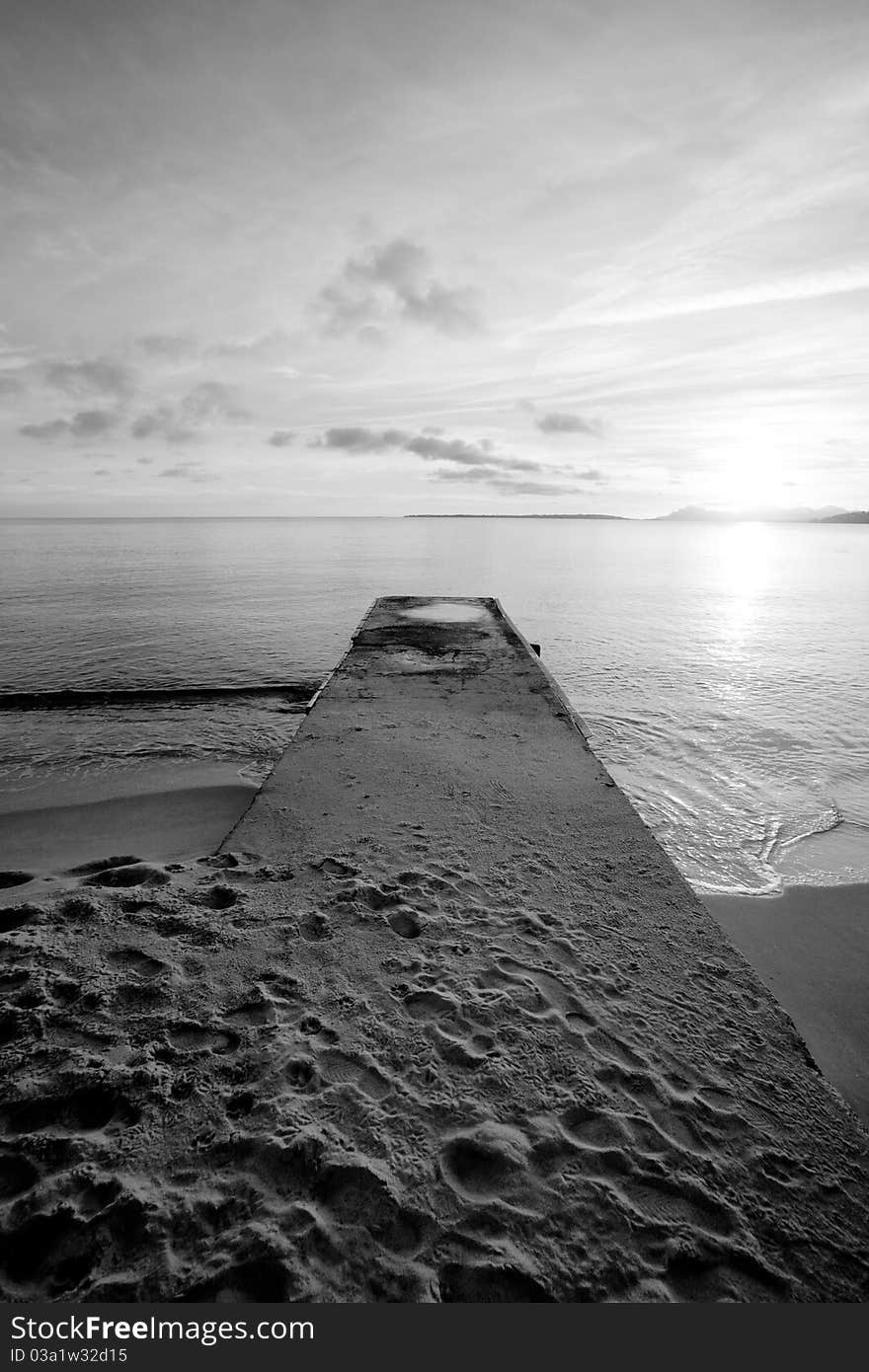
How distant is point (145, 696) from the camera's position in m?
12.9

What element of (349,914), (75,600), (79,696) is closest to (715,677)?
(349,914)

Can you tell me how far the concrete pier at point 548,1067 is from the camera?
2.01 m

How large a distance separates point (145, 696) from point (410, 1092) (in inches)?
484

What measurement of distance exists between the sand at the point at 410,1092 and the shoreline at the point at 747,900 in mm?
986

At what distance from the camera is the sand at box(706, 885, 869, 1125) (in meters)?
4.12

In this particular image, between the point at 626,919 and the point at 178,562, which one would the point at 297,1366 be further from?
the point at 178,562

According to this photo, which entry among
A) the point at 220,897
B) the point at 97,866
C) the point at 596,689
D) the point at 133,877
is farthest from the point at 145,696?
the point at 596,689

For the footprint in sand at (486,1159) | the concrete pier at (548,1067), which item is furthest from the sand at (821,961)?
the footprint in sand at (486,1159)

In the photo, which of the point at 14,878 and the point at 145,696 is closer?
the point at 14,878

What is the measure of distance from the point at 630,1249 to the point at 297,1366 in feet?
3.73

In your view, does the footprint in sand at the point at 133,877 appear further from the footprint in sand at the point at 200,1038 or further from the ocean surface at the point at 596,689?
the ocean surface at the point at 596,689

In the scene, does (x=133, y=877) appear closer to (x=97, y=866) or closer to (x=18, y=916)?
(x=18, y=916)

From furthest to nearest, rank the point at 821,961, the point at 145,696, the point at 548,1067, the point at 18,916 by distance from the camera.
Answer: the point at 145,696
the point at 821,961
the point at 18,916
the point at 548,1067

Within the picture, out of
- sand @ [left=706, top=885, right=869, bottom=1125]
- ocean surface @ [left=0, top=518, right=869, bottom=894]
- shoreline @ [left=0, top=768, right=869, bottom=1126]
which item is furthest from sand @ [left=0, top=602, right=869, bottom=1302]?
ocean surface @ [left=0, top=518, right=869, bottom=894]
